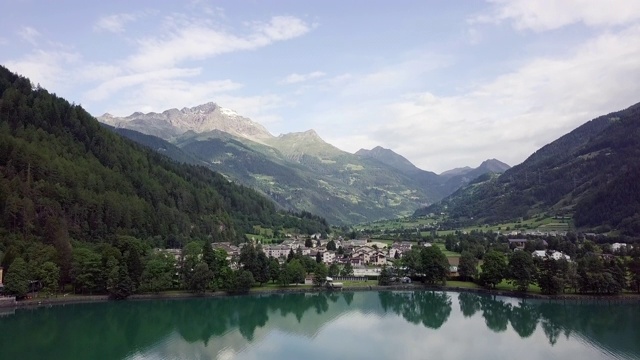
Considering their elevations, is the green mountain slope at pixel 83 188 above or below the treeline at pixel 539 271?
above

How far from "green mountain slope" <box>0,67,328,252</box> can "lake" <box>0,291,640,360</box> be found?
1491cm

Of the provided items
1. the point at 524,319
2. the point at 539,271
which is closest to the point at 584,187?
the point at 539,271

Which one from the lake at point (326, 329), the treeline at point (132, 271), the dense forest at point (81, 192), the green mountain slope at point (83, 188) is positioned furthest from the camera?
the green mountain slope at point (83, 188)

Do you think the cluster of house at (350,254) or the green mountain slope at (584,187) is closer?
the cluster of house at (350,254)

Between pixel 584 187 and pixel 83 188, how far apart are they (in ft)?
390

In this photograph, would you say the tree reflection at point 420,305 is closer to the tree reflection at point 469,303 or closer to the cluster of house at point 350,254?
the tree reflection at point 469,303

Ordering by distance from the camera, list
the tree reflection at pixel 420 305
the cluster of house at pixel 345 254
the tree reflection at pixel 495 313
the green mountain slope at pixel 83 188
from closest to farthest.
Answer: the tree reflection at pixel 495 313 < the tree reflection at pixel 420 305 < the green mountain slope at pixel 83 188 < the cluster of house at pixel 345 254

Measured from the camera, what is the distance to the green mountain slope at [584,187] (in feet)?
336

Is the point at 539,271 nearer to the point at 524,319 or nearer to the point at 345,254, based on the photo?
the point at 524,319

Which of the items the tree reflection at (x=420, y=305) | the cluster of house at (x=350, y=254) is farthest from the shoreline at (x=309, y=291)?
the cluster of house at (x=350, y=254)

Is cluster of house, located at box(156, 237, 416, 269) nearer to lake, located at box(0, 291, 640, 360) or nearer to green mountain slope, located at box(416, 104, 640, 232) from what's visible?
lake, located at box(0, 291, 640, 360)

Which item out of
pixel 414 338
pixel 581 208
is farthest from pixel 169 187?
pixel 581 208

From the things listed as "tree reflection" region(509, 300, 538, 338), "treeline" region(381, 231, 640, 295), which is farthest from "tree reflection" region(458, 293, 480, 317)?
"tree reflection" region(509, 300, 538, 338)

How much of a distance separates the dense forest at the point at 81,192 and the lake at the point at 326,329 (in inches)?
465
